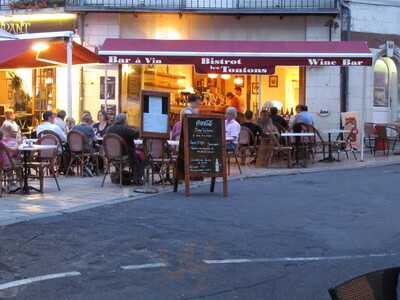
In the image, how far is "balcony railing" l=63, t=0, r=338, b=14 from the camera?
1978cm

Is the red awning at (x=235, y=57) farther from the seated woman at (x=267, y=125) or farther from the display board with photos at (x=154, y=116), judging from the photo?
the display board with photos at (x=154, y=116)

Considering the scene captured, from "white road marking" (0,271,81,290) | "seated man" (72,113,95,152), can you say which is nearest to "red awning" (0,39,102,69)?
"seated man" (72,113,95,152)

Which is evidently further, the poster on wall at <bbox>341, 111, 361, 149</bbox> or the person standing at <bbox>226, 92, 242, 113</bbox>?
the person standing at <bbox>226, 92, 242, 113</bbox>

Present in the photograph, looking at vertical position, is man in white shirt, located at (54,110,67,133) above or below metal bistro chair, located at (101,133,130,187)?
above

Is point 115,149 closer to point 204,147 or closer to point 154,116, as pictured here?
point 154,116

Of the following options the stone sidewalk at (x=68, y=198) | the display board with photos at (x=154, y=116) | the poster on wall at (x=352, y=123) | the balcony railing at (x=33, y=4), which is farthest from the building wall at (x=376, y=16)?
the display board with photos at (x=154, y=116)

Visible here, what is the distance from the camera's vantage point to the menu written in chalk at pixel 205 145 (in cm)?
1116

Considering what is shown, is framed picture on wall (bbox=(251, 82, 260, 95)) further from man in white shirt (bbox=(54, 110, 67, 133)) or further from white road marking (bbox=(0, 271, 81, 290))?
white road marking (bbox=(0, 271, 81, 290))

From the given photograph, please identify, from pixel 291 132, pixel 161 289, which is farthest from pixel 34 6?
pixel 161 289

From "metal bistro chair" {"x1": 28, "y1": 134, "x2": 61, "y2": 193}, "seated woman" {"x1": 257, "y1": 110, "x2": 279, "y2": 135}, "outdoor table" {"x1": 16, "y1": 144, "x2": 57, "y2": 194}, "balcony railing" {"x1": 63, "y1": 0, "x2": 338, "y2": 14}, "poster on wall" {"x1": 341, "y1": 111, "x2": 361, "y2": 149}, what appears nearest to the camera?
"outdoor table" {"x1": 16, "y1": 144, "x2": 57, "y2": 194}

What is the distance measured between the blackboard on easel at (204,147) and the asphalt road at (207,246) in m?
0.42

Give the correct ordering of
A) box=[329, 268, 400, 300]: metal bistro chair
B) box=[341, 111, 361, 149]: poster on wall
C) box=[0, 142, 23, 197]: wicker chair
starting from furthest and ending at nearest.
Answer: box=[341, 111, 361, 149]: poster on wall, box=[0, 142, 23, 197]: wicker chair, box=[329, 268, 400, 300]: metal bistro chair

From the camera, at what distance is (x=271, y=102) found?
20062mm

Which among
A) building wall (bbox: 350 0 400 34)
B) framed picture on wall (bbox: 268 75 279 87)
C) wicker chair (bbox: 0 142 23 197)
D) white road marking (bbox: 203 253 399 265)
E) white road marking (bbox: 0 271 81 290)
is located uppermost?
building wall (bbox: 350 0 400 34)
